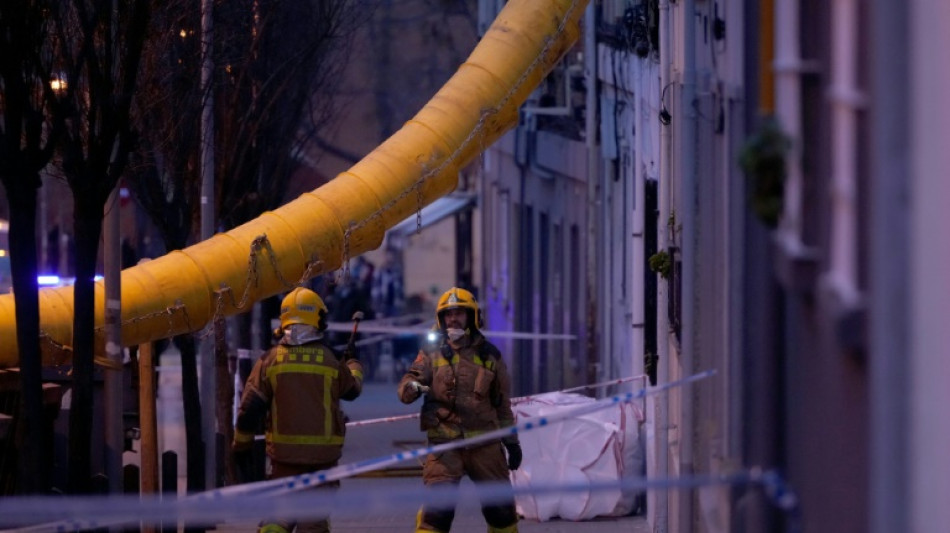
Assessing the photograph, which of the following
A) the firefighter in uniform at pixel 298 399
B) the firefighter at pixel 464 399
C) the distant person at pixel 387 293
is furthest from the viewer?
the distant person at pixel 387 293

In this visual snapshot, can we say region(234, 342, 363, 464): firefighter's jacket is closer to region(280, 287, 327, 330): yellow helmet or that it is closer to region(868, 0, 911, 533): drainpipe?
region(280, 287, 327, 330): yellow helmet

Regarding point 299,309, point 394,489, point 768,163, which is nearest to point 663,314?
point 299,309

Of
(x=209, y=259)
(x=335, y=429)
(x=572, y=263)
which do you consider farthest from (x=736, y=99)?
(x=572, y=263)

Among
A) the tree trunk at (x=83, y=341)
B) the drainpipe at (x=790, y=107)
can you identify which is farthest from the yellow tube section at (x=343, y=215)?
the drainpipe at (x=790, y=107)

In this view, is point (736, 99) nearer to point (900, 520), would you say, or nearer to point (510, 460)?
Result: point (900, 520)

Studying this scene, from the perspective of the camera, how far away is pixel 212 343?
1471 centimetres

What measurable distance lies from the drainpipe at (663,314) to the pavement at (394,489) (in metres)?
1.22

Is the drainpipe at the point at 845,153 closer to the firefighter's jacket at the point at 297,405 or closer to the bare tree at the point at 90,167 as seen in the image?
the bare tree at the point at 90,167

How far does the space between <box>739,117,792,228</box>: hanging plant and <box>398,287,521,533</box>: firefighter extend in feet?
19.4

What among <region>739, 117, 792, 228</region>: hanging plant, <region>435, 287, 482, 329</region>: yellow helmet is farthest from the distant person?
<region>739, 117, 792, 228</region>: hanging plant

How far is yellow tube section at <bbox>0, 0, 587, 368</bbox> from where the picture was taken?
40.9 ft

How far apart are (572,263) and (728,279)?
17.1 m

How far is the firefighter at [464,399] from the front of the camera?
10.7m

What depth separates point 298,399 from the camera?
10281 mm
